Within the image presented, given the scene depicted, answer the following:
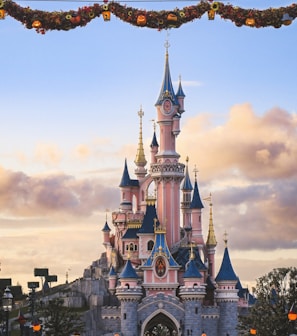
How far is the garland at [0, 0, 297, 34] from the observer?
33438mm

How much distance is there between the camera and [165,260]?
109 metres

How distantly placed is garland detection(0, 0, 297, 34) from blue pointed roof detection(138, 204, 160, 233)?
80.4 meters

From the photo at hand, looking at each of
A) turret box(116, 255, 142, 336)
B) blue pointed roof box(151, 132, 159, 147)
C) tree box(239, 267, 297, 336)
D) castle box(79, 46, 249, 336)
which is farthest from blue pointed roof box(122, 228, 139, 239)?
tree box(239, 267, 297, 336)

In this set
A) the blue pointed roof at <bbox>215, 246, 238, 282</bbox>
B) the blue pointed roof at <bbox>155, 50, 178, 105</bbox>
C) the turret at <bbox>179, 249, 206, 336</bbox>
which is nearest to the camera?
the turret at <bbox>179, 249, 206, 336</bbox>

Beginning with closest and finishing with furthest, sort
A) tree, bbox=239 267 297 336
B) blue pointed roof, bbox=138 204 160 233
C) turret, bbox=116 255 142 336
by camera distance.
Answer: tree, bbox=239 267 297 336
turret, bbox=116 255 142 336
blue pointed roof, bbox=138 204 160 233

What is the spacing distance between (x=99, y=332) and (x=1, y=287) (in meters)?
49.6

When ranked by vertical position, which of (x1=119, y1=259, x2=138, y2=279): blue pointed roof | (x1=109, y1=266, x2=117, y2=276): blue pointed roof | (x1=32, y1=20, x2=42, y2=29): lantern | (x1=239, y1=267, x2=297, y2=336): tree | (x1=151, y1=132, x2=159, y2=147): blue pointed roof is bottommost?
(x1=239, y1=267, x2=297, y2=336): tree

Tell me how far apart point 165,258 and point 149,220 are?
21.1 ft

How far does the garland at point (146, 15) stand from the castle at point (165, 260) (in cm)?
7415

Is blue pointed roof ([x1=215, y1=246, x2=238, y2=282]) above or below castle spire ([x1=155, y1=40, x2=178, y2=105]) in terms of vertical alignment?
below

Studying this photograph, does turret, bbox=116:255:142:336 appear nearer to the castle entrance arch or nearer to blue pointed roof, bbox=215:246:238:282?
the castle entrance arch

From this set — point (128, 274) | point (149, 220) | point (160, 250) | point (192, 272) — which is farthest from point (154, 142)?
point (192, 272)

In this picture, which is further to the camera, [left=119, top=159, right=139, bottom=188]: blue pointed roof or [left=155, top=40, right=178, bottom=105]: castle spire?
[left=119, top=159, right=139, bottom=188]: blue pointed roof

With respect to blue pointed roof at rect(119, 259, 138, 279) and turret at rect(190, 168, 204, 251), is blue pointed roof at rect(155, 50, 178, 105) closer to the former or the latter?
turret at rect(190, 168, 204, 251)
